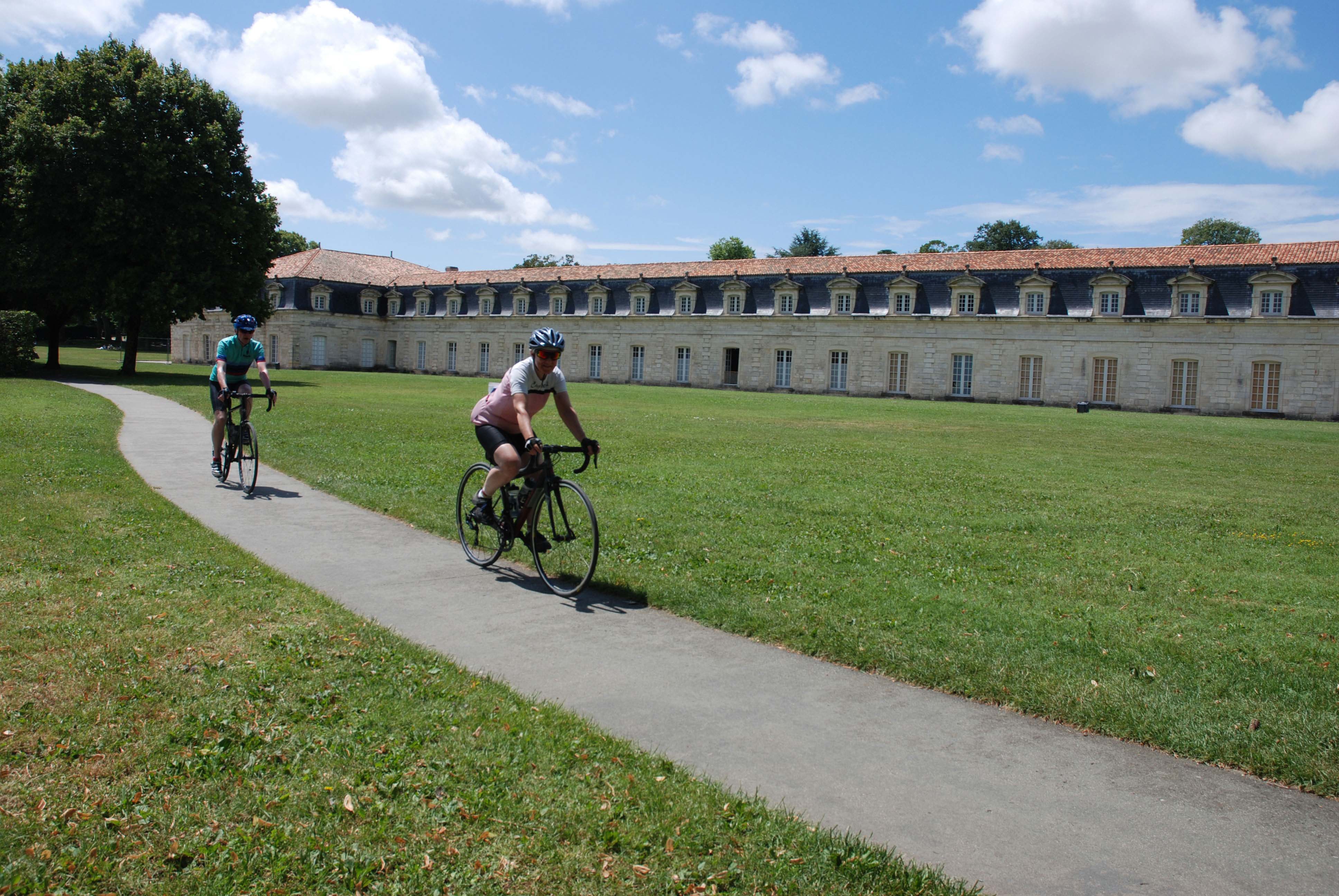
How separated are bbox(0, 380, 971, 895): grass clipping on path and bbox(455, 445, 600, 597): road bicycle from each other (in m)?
1.77

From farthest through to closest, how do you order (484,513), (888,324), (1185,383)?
(888,324) < (1185,383) < (484,513)

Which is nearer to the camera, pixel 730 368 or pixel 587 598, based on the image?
pixel 587 598

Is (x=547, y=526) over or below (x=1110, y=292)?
below

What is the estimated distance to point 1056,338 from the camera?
161 ft

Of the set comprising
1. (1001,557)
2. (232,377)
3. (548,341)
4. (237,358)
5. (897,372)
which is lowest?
(1001,557)

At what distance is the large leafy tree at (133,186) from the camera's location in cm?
3644

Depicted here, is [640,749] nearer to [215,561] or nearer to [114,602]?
[114,602]

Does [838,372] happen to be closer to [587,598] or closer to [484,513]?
[484,513]

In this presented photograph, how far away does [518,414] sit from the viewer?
6.83 m

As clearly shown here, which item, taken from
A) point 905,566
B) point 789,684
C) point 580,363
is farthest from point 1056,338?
point 789,684

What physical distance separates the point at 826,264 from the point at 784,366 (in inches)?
273

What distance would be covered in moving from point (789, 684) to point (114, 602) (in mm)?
4302

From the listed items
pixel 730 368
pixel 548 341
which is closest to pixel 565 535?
pixel 548 341

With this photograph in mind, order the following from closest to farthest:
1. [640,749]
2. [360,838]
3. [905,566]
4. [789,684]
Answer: [360,838] → [640,749] → [789,684] → [905,566]
